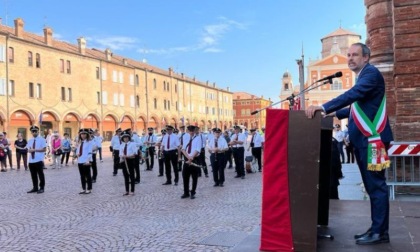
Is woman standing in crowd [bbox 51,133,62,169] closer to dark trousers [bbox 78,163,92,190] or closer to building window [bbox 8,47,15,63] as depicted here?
dark trousers [bbox 78,163,92,190]

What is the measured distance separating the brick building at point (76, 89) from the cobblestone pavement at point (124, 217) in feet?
115

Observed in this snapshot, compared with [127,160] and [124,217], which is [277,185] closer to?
[124,217]

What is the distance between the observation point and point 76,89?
5312 cm

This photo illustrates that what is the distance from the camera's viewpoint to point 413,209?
680 centimetres

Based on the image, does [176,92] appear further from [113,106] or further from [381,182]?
[381,182]

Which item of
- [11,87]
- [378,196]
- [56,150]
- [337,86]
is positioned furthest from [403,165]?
[337,86]

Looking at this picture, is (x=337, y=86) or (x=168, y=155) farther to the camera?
(x=337, y=86)

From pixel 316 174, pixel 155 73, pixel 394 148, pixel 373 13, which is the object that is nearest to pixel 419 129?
pixel 394 148

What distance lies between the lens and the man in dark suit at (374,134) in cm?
463

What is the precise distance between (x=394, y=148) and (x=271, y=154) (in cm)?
438

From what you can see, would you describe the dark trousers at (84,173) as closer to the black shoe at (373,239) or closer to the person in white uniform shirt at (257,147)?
the person in white uniform shirt at (257,147)

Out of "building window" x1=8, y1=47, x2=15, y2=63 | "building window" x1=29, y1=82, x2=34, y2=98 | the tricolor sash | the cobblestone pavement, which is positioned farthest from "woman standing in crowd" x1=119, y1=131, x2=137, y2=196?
"building window" x1=29, y1=82, x2=34, y2=98

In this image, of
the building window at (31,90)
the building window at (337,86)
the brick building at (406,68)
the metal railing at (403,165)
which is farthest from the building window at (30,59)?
the building window at (337,86)

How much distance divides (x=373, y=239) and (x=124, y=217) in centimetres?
510
